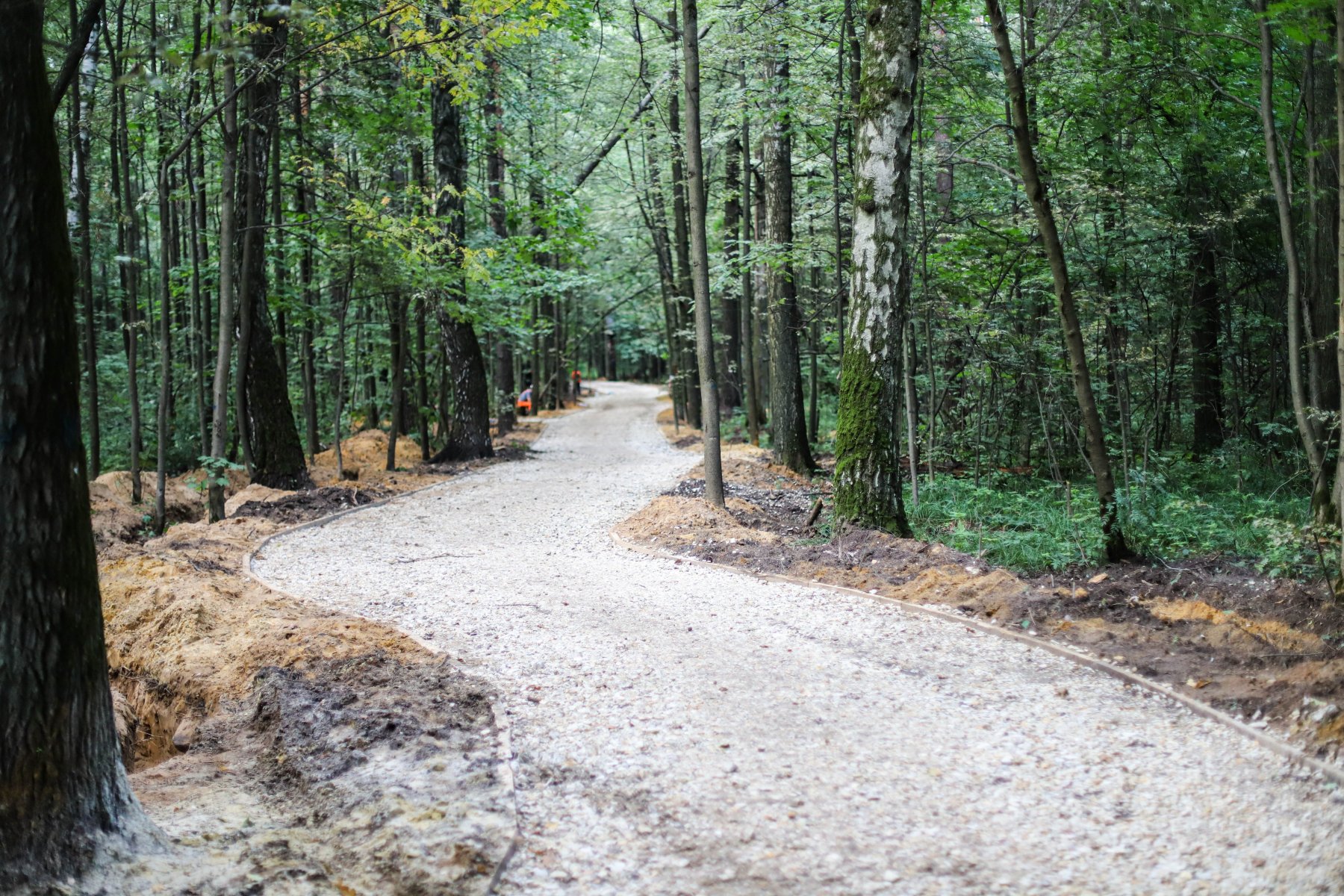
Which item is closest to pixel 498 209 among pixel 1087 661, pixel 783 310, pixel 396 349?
pixel 396 349

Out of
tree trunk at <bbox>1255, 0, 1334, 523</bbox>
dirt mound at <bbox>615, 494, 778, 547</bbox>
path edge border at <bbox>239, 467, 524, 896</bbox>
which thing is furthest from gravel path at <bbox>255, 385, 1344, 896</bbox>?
tree trunk at <bbox>1255, 0, 1334, 523</bbox>

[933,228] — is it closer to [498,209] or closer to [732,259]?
[732,259]

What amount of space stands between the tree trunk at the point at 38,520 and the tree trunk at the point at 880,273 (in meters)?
6.22

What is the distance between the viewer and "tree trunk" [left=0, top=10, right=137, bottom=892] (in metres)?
2.72

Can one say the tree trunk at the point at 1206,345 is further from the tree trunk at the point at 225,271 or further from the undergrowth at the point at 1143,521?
the tree trunk at the point at 225,271

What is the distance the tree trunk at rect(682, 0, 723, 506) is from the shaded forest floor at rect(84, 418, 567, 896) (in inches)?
188

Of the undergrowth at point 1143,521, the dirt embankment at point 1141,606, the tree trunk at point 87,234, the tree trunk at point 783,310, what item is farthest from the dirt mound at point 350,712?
the tree trunk at point 87,234

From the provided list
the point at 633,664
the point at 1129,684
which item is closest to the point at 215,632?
the point at 633,664

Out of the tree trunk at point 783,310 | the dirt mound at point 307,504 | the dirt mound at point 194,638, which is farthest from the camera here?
the tree trunk at point 783,310

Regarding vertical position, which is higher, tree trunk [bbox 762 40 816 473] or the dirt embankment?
tree trunk [bbox 762 40 816 473]

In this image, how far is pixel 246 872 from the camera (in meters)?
2.89

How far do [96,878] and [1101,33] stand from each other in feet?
31.8

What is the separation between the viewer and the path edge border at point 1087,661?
3564 mm

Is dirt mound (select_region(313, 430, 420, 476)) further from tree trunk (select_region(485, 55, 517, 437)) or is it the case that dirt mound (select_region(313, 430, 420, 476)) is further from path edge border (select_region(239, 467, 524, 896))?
path edge border (select_region(239, 467, 524, 896))
